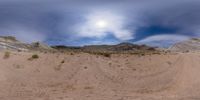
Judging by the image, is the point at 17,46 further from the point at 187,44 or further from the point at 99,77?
the point at 99,77

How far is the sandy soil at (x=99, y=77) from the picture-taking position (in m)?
28.6

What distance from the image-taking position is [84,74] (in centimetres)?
3312

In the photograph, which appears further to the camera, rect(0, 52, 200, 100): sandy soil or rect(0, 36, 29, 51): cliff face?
rect(0, 36, 29, 51): cliff face

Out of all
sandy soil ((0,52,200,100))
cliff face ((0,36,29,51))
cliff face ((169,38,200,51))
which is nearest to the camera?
sandy soil ((0,52,200,100))

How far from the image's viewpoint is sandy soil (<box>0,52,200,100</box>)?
93.7 ft

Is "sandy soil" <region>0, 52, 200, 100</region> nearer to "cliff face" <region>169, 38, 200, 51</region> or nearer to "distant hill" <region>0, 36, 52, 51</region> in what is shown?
"distant hill" <region>0, 36, 52, 51</region>

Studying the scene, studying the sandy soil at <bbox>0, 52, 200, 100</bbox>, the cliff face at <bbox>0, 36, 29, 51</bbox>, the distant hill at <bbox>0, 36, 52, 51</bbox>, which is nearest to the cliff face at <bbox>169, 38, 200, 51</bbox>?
the distant hill at <bbox>0, 36, 52, 51</bbox>

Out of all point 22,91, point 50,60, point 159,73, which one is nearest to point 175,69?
point 159,73

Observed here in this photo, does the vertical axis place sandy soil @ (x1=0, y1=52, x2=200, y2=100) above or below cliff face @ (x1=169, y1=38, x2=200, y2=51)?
below

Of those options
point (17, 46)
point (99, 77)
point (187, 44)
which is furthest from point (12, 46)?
point (187, 44)

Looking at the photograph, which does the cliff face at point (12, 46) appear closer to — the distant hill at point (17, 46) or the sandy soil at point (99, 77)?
the distant hill at point (17, 46)

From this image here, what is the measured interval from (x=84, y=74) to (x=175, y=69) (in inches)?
286

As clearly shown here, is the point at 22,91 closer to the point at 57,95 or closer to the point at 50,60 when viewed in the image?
the point at 57,95

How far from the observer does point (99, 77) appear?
32.5 meters
